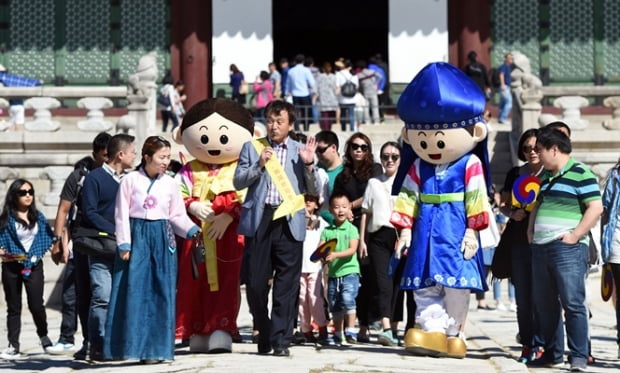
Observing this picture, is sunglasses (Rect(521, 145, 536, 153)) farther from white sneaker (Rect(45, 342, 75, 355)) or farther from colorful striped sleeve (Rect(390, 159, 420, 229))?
white sneaker (Rect(45, 342, 75, 355))

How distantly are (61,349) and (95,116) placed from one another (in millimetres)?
8471

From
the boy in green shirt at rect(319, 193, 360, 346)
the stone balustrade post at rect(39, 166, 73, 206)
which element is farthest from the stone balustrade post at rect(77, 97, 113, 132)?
the boy in green shirt at rect(319, 193, 360, 346)

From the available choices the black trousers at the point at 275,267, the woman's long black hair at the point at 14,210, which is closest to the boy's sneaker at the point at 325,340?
the black trousers at the point at 275,267

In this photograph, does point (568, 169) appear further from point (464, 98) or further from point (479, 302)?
point (479, 302)

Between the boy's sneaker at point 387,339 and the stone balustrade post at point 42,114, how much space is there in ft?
30.1

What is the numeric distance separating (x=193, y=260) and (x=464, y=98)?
2310 mm

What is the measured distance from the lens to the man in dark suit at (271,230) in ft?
37.1

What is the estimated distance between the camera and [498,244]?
39.2 feet

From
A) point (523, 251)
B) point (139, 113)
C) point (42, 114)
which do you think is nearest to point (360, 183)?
point (523, 251)

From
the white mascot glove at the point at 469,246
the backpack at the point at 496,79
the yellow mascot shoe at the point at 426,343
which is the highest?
the backpack at the point at 496,79

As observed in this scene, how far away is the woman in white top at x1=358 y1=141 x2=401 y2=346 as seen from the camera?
13156mm

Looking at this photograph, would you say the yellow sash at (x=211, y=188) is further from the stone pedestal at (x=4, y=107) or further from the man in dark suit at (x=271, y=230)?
the stone pedestal at (x=4, y=107)

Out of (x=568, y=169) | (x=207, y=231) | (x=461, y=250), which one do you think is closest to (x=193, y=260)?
(x=207, y=231)

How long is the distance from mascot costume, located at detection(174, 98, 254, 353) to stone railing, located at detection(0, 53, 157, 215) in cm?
787
